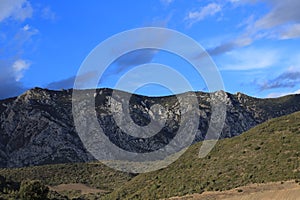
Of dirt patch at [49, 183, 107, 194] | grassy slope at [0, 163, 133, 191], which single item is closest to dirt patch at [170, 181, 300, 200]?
dirt patch at [49, 183, 107, 194]

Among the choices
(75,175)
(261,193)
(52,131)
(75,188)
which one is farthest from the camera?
(52,131)

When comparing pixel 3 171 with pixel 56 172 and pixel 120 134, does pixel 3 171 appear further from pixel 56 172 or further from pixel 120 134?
pixel 120 134

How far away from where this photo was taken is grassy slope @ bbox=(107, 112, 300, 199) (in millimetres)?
66562

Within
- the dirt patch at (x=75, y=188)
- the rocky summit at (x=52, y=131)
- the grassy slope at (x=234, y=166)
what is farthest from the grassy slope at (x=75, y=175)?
the rocky summit at (x=52, y=131)

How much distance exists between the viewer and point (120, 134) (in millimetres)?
182875

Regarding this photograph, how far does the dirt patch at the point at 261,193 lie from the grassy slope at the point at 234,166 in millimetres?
2179

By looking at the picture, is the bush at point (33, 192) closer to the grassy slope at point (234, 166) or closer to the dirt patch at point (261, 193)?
the grassy slope at point (234, 166)

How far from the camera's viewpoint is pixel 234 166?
7281cm

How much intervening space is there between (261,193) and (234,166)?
50.4ft

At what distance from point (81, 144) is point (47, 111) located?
20.2 meters

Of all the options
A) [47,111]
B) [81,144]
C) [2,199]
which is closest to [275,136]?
[2,199]

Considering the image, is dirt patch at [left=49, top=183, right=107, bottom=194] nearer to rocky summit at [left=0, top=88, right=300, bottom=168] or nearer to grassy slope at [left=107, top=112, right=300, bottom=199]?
grassy slope at [left=107, top=112, right=300, bottom=199]

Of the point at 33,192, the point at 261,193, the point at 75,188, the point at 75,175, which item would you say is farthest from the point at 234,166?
the point at 75,175

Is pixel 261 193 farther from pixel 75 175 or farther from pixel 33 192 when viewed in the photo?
pixel 75 175
